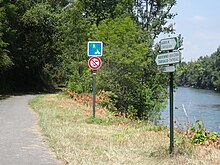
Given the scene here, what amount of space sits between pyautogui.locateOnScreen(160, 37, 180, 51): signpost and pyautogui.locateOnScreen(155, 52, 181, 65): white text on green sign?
121mm

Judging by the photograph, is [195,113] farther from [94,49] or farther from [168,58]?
[168,58]

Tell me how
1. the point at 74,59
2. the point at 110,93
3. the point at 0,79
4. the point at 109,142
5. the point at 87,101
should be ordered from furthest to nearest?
the point at 0,79 → the point at 74,59 → the point at 110,93 → the point at 87,101 → the point at 109,142

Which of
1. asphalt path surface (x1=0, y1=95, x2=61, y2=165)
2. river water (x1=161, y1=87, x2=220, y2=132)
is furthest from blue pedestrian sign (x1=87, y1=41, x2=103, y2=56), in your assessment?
river water (x1=161, y1=87, x2=220, y2=132)

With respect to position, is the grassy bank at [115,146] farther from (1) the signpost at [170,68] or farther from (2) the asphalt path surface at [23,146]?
(1) the signpost at [170,68]

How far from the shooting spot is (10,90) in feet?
109

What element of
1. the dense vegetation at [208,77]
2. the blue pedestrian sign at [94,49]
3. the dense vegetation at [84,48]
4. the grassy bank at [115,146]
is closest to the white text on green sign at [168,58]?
the grassy bank at [115,146]

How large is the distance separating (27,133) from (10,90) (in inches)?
978

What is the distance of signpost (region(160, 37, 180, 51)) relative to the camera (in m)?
→ 6.55

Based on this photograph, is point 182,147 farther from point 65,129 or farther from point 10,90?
point 10,90

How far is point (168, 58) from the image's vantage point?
6633 mm

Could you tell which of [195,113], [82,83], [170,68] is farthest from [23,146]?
[195,113]

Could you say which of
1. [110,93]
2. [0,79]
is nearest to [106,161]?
[110,93]

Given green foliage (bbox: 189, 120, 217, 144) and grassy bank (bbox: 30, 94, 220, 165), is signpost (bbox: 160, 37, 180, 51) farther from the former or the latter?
green foliage (bbox: 189, 120, 217, 144)

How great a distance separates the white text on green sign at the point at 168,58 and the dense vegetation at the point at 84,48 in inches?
553
